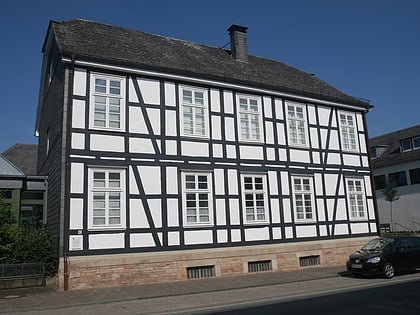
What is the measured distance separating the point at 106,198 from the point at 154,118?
3539 mm

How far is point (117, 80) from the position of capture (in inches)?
602

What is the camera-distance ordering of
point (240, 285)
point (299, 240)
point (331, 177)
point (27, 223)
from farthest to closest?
point (331, 177), point (299, 240), point (27, 223), point (240, 285)

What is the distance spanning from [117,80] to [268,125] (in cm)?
694

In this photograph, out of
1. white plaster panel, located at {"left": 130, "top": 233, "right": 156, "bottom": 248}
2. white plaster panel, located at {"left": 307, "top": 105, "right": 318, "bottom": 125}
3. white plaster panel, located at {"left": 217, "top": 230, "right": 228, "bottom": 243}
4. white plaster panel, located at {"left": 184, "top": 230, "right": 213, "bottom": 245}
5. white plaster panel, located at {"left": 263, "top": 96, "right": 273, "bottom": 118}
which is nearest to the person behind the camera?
white plaster panel, located at {"left": 130, "top": 233, "right": 156, "bottom": 248}

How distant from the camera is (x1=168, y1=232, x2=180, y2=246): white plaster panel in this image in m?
14.9

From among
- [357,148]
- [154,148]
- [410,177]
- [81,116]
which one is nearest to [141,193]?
[154,148]

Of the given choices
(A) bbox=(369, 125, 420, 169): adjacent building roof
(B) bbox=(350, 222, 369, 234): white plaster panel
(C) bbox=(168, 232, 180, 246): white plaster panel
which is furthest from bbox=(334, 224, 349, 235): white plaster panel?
(A) bbox=(369, 125, 420, 169): adjacent building roof

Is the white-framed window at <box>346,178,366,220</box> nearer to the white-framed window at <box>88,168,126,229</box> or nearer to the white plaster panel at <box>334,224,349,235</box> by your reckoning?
the white plaster panel at <box>334,224,349,235</box>

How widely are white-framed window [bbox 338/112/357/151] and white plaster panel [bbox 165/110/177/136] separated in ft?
30.8

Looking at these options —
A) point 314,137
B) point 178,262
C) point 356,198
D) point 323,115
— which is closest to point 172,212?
point 178,262

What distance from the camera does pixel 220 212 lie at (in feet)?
53.1

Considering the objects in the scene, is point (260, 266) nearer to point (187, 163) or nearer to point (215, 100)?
point (187, 163)

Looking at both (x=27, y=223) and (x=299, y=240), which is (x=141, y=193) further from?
(x=299, y=240)

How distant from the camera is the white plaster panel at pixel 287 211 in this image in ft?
58.4
